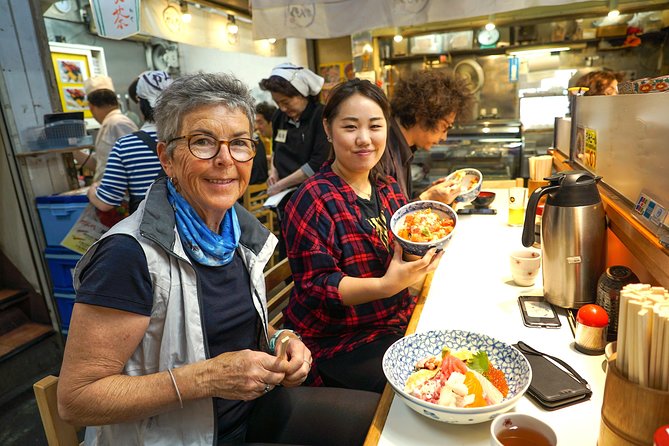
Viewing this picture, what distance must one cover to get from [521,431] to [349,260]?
96cm

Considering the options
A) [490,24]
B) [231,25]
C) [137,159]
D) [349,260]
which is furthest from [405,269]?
[490,24]

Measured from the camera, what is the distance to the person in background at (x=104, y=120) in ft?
12.6

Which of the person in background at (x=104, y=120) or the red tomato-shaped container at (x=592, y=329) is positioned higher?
the person in background at (x=104, y=120)

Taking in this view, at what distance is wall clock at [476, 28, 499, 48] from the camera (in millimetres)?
6062

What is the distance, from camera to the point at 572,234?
1.42 metres

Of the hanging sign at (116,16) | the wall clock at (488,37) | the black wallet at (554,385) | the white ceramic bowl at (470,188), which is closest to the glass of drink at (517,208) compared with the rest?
the white ceramic bowl at (470,188)

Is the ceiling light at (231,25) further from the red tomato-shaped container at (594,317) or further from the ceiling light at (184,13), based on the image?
the red tomato-shaped container at (594,317)

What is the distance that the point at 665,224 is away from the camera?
1.17 meters

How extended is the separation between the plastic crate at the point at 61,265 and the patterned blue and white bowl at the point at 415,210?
2.56 m

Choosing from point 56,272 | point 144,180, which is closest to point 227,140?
point 144,180

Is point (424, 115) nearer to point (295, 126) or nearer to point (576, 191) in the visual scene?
point (295, 126)

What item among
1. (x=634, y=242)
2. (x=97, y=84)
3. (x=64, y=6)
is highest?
(x=64, y=6)

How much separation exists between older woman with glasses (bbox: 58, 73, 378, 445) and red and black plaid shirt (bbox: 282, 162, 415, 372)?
8.7 inches

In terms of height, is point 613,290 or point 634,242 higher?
point 634,242
